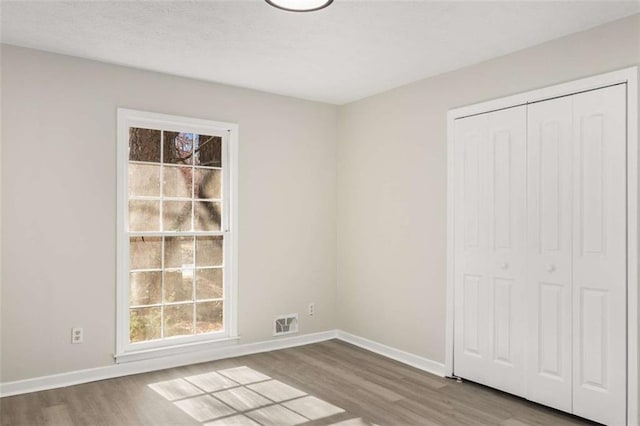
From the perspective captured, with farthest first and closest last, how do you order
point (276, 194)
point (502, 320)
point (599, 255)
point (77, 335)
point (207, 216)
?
point (276, 194)
point (207, 216)
point (77, 335)
point (502, 320)
point (599, 255)

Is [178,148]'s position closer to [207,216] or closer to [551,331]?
[207,216]

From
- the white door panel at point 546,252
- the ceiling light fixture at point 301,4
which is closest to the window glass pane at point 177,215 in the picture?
the ceiling light fixture at point 301,4

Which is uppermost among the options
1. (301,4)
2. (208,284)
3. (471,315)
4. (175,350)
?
(301,4)

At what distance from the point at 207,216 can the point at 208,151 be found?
63cm

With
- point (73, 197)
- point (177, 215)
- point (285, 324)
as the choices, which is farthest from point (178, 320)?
point (73, 197)

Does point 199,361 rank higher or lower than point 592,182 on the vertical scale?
lower

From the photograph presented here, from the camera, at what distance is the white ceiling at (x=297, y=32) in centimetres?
284

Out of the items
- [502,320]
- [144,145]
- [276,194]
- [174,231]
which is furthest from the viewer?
[276,194]

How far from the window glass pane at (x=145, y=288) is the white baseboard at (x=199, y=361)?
0.52 meters

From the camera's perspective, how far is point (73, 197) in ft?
12.4

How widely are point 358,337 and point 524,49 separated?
3188mm

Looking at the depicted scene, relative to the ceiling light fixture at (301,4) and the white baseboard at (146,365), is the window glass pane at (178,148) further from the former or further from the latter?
the ceiling light fixture at (301,4)

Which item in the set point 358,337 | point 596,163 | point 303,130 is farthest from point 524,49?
point 358,337

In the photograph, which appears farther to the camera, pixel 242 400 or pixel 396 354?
pixel 396 354
